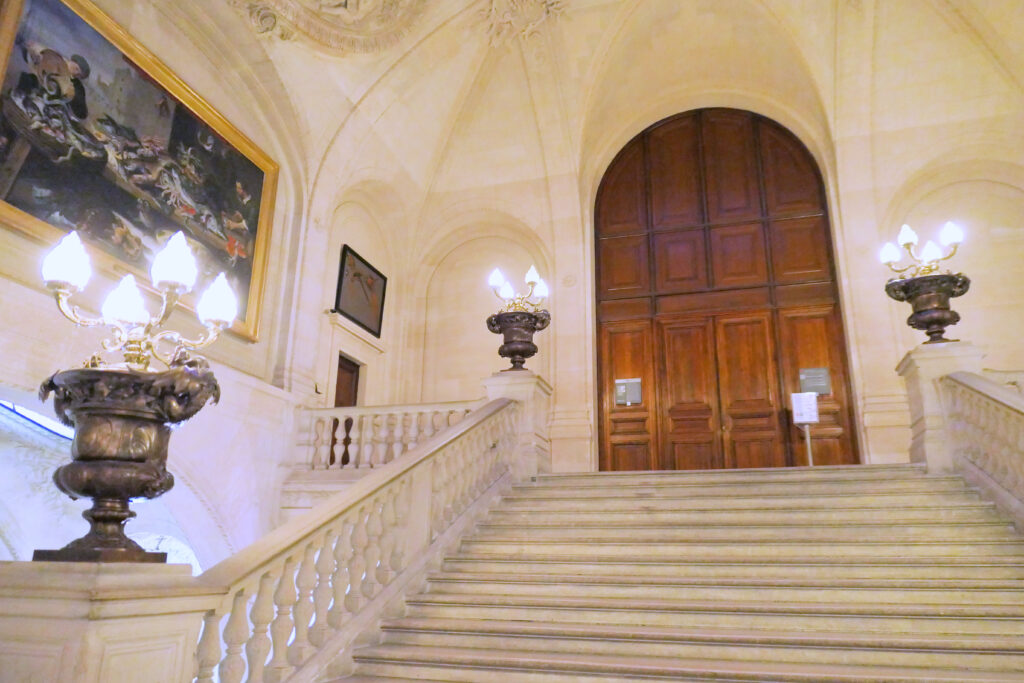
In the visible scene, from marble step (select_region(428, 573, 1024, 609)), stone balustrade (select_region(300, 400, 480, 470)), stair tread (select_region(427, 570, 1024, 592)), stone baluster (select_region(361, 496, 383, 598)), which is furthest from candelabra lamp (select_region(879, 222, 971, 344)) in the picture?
stone baluster (select_region(361, 496, 383, 598))

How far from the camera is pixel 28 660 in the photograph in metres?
2.35

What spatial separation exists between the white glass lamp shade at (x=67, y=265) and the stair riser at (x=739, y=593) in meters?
3.01

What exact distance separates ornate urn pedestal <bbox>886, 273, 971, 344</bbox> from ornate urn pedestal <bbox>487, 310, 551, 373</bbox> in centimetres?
313

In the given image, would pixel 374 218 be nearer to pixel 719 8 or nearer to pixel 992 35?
pixel 719 8

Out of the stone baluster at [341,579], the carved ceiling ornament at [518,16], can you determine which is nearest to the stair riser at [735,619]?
the stone baluster at [341,579]

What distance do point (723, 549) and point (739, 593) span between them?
0.60 metres

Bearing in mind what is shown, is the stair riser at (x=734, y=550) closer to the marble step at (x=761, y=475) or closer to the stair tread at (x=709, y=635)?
the stair tread at (x=709, y=635)

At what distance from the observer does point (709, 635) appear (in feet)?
12.5

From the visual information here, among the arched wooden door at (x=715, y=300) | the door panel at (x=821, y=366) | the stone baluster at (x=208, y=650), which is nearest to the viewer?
the stone baluster at (x=208, y=650)

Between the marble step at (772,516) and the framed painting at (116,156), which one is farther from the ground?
the framed painting at (116,156)

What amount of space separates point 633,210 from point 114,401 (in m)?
10.4

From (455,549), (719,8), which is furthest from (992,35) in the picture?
(455,549)

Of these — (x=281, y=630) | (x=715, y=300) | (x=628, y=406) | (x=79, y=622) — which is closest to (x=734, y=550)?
(x=281, y=630)

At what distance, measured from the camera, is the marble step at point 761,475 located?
6047 mm
